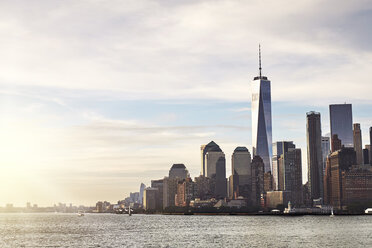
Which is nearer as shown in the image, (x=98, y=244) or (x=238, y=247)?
(x=238, y=247)

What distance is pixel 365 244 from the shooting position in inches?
5335

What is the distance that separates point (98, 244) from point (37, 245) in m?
15.6

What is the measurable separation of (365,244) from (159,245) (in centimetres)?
5097

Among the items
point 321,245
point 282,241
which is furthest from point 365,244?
point 282,241

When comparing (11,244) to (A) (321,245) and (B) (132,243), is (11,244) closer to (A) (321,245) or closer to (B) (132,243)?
(B) (132,243)

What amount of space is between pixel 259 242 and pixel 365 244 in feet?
86.8

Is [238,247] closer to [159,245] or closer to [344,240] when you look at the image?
[159,245]

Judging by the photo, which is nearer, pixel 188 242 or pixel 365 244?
pixel 365 244

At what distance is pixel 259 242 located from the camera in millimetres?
143875

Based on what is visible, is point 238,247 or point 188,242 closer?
point 238,247

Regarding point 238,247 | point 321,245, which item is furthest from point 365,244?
point 238,247

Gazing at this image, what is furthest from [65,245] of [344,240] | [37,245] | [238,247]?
[344,240]

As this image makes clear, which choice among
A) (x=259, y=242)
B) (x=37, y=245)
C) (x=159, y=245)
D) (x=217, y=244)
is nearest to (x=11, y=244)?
(x=37, y=245)

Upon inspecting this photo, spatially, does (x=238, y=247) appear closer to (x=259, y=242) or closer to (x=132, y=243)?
(x=259, y=242)
